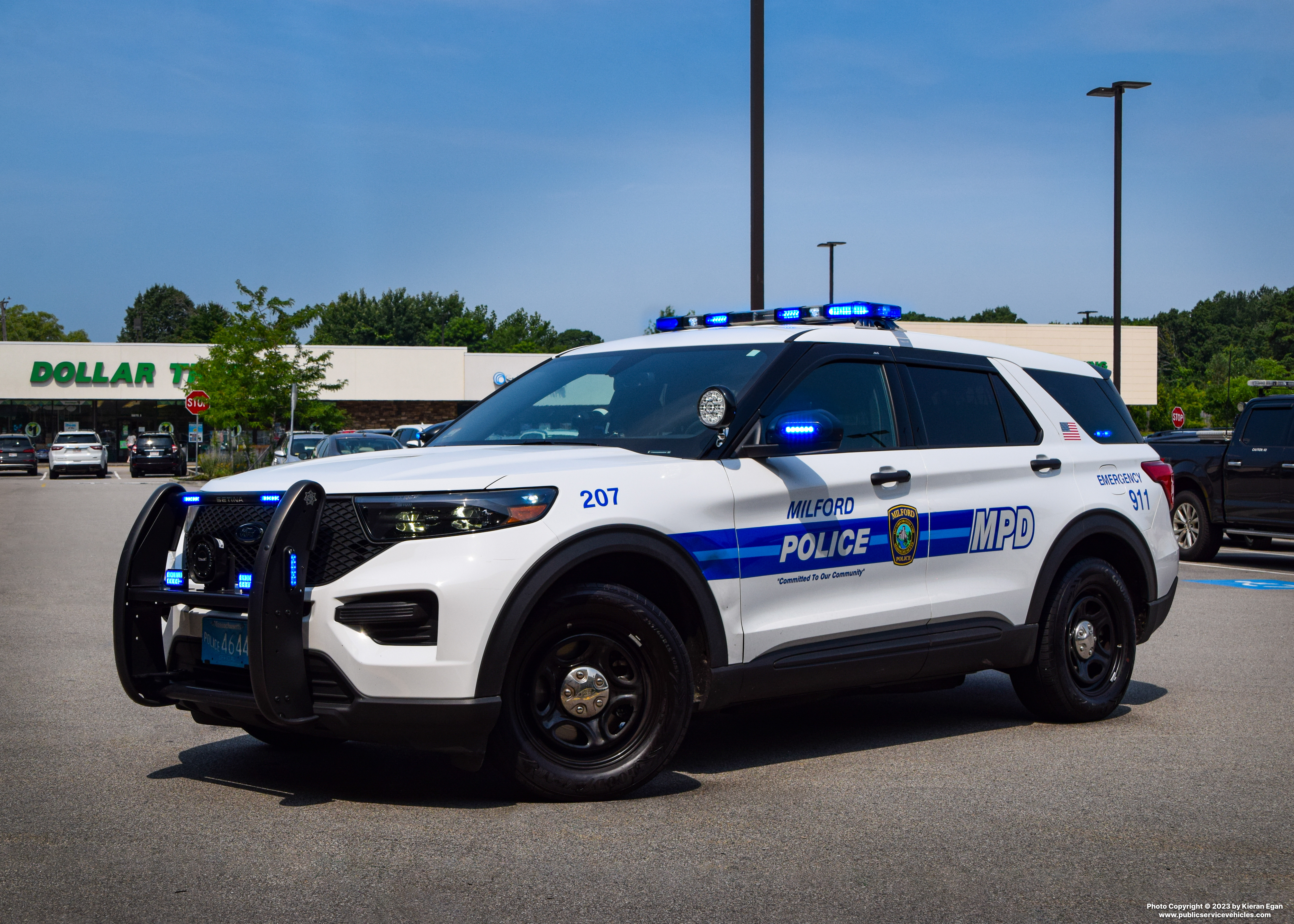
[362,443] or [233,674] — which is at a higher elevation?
[362,443]

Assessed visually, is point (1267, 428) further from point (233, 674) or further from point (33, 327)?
point (33, 327)

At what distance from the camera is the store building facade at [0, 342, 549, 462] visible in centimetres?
6488

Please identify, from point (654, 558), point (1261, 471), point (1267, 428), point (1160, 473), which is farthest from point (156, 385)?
point (654, 558)

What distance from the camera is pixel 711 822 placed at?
4805 millimetres

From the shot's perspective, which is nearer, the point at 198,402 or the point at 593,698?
the point at 593,698

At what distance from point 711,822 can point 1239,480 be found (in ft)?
42.0

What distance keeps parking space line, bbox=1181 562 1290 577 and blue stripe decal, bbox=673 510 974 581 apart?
1014cm

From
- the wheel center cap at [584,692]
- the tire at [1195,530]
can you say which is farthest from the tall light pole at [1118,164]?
the wheel center cap at [584,692]

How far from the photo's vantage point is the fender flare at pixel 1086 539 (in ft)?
21.6

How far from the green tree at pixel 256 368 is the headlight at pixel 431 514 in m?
38.7

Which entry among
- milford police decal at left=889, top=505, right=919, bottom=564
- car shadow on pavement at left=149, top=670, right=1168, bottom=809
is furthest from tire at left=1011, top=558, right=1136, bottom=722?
milford police decal at left=889, top=505, right=919, bottom=564

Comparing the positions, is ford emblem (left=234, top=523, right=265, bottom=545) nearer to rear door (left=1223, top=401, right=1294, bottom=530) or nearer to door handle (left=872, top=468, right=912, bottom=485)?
door handle (left=872, top=468, right=912, bottom=485)

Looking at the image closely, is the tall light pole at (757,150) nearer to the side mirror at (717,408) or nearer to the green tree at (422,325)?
the side mirror at (717,408)

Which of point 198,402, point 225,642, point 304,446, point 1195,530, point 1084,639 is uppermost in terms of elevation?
point 198,402
